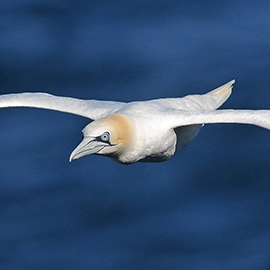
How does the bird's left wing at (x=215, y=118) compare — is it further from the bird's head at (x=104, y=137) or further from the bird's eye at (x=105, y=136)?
the bird's eye at (x=105, y=136)

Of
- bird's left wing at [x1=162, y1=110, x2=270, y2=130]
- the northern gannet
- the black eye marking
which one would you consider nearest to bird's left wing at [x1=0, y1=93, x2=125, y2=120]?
the northern gannet

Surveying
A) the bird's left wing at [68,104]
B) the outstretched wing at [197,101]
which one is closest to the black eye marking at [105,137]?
the bird's left wing at [68,104]

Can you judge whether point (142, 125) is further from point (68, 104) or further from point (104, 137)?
point (68, 104)

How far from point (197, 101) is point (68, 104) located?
2.62m

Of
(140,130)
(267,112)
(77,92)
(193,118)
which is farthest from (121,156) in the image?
(77,92)

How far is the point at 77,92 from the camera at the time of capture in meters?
27.0

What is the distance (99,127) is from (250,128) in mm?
15219

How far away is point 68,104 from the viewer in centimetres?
1484

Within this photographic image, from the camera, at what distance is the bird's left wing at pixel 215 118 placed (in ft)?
43.1

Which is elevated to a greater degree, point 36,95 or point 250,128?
point 250,128

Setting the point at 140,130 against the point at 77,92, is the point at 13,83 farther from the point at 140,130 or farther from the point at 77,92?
the point at 140,130

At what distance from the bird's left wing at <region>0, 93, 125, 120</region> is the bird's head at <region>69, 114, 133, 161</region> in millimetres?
1267

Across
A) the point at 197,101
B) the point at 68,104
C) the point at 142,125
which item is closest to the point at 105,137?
the point at 142,125

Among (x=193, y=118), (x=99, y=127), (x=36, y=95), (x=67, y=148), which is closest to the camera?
(x=99, y=127)
